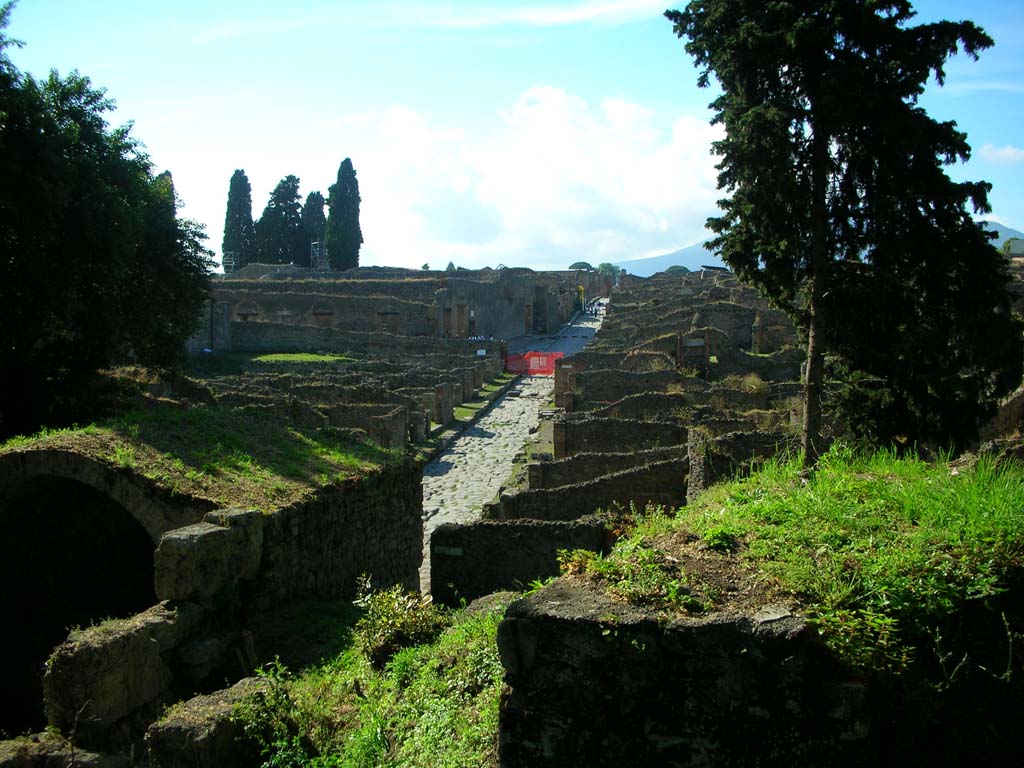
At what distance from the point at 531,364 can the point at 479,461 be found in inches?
839

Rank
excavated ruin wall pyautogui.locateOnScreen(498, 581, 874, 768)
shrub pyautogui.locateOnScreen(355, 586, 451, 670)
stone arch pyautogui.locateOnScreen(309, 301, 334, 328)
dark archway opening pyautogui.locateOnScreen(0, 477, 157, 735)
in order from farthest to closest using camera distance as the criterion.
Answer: stone arch pyautogui.locateOnScreen(309, 301, 334, 328)
dark archway opening pyautogui.locateOnScreen(0, 477, 157, 735)
shrub pyautogui.locateOnScreen(355, 586, 451, 670)
excavated ruin wall pyautogui.locateOnScreen(498, 581, 874, 768)

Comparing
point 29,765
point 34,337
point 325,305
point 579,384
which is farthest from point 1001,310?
point 325,305

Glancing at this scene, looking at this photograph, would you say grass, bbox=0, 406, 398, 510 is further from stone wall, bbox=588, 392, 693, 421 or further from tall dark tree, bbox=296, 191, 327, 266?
tall dark tree, bbox=296, 191, 327, 266

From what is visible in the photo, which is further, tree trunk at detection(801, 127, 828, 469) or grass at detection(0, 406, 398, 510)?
tree trunk at detection(801, 127, 828, 469)

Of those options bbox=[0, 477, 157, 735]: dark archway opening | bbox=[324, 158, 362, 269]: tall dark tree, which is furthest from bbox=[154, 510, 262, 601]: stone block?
bbox=[324, 158, 362, 269]: tall dark tree

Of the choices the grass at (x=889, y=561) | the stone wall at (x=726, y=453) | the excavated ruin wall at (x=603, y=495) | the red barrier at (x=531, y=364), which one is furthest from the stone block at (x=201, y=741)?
the red barrier at (x=531, y=364)

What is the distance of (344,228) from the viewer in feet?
213

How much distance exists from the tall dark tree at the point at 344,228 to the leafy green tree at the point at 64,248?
47.8 metres

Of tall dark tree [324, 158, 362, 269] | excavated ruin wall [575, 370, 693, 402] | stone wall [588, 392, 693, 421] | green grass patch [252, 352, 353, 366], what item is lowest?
stone wall [588, 392, 693, 421]

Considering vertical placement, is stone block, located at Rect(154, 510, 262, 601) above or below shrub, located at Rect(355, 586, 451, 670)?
above

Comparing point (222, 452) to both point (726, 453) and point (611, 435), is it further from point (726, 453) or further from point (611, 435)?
point (611, 435)

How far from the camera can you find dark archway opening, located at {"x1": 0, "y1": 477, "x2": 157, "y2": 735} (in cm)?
871

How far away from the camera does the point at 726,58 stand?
1027cm

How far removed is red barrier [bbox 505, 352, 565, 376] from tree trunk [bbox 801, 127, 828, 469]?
28878 mm
